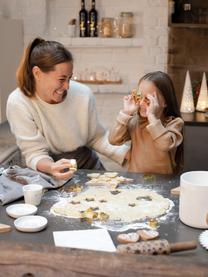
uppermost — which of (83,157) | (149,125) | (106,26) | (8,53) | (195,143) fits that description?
(106,26)

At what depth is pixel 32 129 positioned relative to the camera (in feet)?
7.20

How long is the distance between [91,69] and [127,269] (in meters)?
3.73

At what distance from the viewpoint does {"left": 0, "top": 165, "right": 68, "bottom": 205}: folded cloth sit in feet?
5.37

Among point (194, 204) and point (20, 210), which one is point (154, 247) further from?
point (20, 210)

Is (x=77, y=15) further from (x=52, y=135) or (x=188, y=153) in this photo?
(x=52, y=135)

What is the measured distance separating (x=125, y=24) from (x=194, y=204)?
3.07 meters

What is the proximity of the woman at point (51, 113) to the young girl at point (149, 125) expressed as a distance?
13 cm

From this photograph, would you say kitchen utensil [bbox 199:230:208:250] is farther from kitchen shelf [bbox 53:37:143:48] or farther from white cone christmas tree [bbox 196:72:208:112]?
kitchen shelf [bbox 53:37:143:48]

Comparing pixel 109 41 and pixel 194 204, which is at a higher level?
pixel 109 41

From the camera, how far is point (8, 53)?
12.8ft

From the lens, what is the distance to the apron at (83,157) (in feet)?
7.53

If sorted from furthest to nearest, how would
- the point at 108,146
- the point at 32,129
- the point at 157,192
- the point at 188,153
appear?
1. the point at 188,153
2. the point at 108,146
3. the point at 32,129
4. the point at 157,192

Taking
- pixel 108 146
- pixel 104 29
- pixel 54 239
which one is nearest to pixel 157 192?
pixel 54 239

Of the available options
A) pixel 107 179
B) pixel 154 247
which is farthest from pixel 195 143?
pixel 154 247
